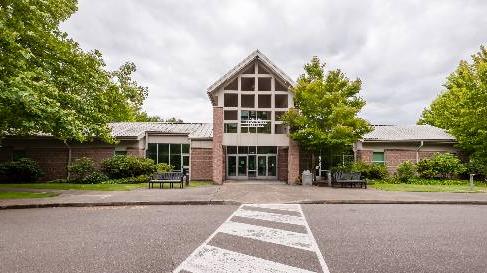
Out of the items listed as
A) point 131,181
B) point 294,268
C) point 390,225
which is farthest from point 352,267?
point 131,181

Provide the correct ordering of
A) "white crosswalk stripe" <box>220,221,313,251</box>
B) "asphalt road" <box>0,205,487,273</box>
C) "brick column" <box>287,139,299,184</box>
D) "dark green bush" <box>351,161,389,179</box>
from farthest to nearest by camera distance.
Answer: "dark green bush" <box>351,161,389,179</box> < "brick column" <box>287,139,299,184</box> < "white crosswalk stripe" <box>220,221,313,251</box> < "asphalt road" <box>0,205,487,273</box>

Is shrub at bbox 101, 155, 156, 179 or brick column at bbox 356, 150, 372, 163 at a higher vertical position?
brick column at bbox 356, 150, 372, 163

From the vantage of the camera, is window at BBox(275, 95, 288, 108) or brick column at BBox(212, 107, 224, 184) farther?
window at BBox(275, 95, 288, 108)

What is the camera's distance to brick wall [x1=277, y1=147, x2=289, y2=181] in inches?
1019

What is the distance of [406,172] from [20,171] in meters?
27.7

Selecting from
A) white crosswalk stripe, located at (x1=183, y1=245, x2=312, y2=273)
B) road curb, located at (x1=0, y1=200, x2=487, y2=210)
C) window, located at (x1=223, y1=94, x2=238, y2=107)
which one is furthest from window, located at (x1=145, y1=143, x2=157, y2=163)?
white crosswalk stripe, located at (x1=183, y1=245, x2=312, y2=273)

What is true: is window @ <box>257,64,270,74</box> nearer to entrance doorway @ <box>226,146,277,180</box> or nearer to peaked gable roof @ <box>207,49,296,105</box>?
peaked gable roof @ <box>207,49,296,105</box>

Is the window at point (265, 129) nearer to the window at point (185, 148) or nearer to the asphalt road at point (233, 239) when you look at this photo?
the window at point (185, 148)

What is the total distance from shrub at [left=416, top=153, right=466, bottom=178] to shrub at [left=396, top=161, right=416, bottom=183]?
0.78 m

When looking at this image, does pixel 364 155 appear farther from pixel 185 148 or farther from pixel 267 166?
pixel 185 148

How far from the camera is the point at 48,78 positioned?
16.5m

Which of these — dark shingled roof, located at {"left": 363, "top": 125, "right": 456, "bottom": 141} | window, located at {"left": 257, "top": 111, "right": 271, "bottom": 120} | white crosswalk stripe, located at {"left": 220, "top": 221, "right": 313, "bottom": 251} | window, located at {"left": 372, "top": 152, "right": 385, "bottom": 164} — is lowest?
white crosswalk stripe, located at {"left": 220, "top": 221, "right": 313, "bottom": 251}

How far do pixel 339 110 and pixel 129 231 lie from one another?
1587 centimetres

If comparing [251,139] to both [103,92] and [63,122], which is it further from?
[63,122]
